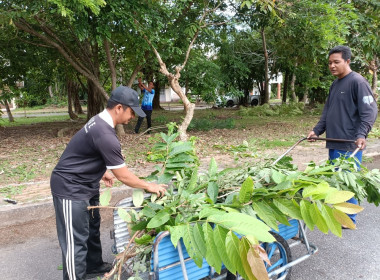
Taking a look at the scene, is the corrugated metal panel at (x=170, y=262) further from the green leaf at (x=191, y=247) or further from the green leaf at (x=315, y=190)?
the green leaf at (x=315, y=190)

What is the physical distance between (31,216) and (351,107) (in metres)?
4.10

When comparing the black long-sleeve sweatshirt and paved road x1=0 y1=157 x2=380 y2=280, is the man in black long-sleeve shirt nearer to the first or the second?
the black long-sleeve sweatshirt

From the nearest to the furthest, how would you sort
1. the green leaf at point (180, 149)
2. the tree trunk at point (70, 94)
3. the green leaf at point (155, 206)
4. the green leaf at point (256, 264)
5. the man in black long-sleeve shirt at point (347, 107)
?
1. the green leaf at point (256, 264)
2. the green leaf at point (155, 206)
3. the green leaf at point (180, 149)
4. the man in black long-sleeve shirt at point (347, 107)
5. the tree trunk at point (70, 94)

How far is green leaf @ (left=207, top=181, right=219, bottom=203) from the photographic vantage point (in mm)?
2242

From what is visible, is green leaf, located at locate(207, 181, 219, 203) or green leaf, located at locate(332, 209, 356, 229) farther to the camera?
green leaf, located at locate(207, 181, 219, 203)

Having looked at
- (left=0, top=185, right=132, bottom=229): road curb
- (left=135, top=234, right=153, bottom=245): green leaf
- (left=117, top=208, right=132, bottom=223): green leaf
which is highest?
(left=117, top=208, right=132, bottom=223): green leaf

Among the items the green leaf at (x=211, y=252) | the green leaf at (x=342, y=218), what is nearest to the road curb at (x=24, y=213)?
the green leaf at (x=211, y=252)

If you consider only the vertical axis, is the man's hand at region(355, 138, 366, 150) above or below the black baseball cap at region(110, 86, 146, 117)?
below

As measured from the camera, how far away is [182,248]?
6.46ft

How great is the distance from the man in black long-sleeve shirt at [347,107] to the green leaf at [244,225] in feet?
6.66

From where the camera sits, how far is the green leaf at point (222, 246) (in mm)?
1605

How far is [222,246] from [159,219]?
1.68 ft

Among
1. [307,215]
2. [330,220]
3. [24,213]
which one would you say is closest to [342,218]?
[330,220]

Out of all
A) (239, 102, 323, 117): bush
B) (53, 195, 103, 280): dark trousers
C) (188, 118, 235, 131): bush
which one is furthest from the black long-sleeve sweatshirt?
(239, 102, 323, 117): bush
